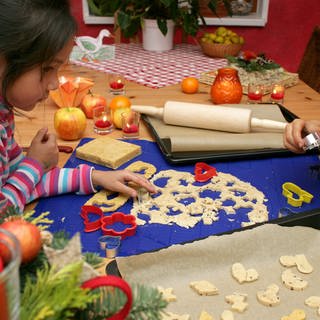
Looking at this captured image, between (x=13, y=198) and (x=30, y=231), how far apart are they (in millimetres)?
597

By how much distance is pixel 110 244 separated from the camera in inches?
33.0

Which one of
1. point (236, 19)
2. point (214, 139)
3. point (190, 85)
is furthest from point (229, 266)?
point (236, 19)

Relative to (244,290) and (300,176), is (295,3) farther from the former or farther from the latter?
(244,290)

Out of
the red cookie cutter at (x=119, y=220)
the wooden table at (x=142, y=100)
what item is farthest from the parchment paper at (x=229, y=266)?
the wooden table at (x=142, y=100)

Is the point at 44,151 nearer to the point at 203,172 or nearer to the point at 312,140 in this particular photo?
the point at 203,172

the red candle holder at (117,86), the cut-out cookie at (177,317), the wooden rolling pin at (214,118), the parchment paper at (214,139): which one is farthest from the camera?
the red candle holder at (117,86)

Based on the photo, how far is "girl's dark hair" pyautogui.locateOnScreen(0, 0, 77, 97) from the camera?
31.5 inches

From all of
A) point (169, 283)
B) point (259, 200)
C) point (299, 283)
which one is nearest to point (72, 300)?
point (169, 283)

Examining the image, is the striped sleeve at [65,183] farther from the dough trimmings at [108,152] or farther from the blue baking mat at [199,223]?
the dough trimmings at [108,152]

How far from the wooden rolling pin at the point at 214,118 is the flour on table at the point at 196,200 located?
0.81ft

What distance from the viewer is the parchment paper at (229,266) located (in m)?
0.76

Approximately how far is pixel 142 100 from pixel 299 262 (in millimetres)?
939

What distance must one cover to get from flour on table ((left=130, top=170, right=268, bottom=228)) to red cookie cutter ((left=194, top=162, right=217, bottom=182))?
13 mm

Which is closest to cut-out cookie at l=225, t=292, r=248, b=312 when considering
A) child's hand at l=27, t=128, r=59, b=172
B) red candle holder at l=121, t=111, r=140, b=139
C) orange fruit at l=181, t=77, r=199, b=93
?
child's hand at l=27, t=128, r=59, b=172
